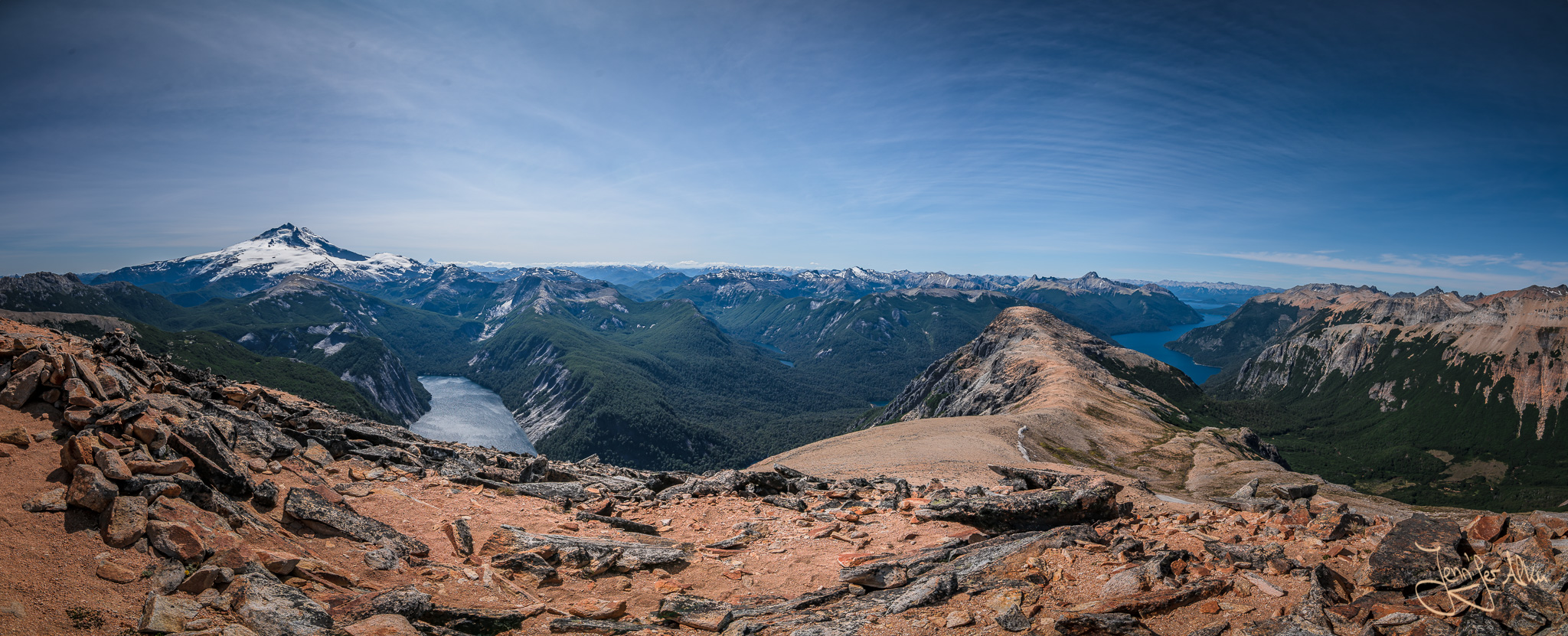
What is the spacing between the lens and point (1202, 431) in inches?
4737

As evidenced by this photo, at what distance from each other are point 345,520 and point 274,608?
252 inches

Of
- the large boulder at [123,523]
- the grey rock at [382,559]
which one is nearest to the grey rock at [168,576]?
the large boulder at [123,523]

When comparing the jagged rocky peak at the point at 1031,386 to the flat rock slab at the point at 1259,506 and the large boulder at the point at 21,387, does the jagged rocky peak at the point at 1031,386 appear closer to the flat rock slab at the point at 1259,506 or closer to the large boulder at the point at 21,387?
the flat rock slab at the point at 1259,506

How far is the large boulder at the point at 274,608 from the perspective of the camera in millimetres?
10500

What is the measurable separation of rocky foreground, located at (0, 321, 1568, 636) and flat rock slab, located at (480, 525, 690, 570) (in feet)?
0.35

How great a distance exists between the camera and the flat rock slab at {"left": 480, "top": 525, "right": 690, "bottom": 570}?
17766 millimetres

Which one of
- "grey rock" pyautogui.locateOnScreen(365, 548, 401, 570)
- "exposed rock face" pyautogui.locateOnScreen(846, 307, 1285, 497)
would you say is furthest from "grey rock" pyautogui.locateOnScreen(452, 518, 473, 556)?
"exposed rock face" pyautogui.locateOnScreen(846, 307, 1285, 497)

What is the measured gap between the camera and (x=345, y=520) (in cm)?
1648

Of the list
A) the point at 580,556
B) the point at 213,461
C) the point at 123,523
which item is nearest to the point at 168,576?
the point at 123,523

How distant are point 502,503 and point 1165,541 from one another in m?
26.4

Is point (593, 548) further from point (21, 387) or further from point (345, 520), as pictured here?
point (21, 387)

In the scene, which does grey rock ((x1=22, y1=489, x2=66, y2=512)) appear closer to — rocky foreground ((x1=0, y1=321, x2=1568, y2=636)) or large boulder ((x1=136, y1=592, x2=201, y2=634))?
rocky foreground ((x1=0, y1=321, x2=1568, y2=636))

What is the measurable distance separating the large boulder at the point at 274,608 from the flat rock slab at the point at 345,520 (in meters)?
4.66

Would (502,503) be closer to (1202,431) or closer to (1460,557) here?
(1460,557)
